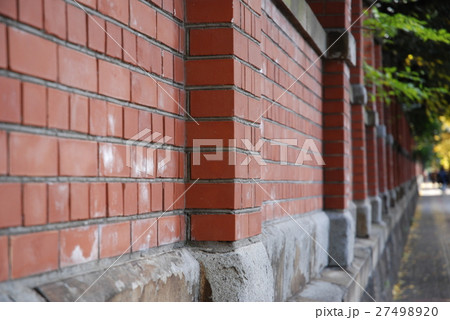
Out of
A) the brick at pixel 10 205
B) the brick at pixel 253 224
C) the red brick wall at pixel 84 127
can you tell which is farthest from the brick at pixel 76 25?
Answer: the brick at pixel 253 224

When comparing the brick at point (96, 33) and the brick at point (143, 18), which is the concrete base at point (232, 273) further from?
the brick at point (143, 18)

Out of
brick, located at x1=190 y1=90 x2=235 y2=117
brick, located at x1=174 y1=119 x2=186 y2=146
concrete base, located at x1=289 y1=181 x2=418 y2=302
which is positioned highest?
brick, located at x1=190 y1=90 x2=235 y2=117

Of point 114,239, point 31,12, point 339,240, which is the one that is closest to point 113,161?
point 114,239

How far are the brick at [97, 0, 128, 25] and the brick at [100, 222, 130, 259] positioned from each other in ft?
2.04

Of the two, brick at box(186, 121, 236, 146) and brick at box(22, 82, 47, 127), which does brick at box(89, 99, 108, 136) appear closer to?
brick at box(22, 82, 47, 127)

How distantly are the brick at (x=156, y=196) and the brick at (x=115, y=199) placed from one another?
9.2 inches

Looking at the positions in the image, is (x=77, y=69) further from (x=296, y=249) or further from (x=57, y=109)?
(x=296, y=249)

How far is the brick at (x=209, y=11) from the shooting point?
2.33 metres

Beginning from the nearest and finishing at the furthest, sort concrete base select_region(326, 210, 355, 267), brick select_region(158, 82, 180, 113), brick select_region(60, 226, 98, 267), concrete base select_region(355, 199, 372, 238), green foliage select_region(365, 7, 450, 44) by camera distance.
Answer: brick select_region(60, 226, 98, 267) < brick select_region(158, 82, 180, 113) < concrete base select_region(326, 210, 355, 267) < green foliage select_region(365, 7, 450, 44) < concrete base select_region(355, 199, 372, 238)

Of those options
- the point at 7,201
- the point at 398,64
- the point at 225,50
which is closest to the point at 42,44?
the point at 7,201

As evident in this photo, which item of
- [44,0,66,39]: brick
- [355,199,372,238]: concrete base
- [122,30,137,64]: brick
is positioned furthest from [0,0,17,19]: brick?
[355,199,372,238]: concrete base

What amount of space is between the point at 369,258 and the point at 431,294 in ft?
2.93

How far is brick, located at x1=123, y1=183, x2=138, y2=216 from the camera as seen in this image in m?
1.90

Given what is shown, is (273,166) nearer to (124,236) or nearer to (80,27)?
(124,236)
